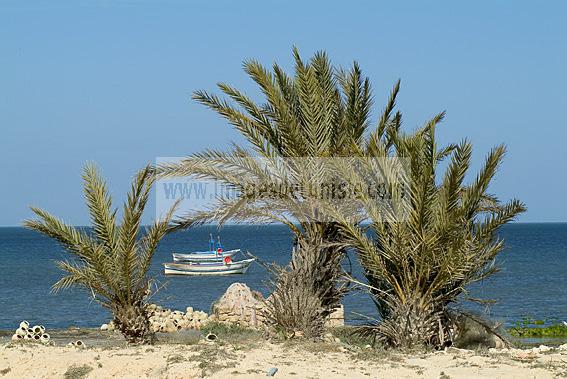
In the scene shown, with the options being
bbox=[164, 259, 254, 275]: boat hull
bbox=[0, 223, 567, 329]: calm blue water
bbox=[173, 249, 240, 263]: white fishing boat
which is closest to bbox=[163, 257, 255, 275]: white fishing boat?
bbox=[164, 259, 254, 275]: boat hull

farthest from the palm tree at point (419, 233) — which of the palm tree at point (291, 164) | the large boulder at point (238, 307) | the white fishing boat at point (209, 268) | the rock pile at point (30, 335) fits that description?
the white fishing boat at point (209, 268)

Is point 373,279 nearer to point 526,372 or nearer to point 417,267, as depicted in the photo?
point 417,267

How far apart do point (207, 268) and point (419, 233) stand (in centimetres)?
4037

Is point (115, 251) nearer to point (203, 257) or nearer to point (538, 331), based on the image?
point (538, 331)

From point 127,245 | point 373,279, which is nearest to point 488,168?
point 373,279

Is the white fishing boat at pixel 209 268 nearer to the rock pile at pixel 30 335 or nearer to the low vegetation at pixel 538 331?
the low vegetation at pixel 538 331

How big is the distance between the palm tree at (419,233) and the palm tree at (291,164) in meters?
0.77

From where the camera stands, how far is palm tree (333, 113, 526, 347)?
13.5 meters

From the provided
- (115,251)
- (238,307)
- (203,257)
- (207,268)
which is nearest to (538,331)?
(238,307)

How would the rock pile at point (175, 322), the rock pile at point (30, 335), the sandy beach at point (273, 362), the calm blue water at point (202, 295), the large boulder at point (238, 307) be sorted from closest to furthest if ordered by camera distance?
the sandy beach at point (273, 362)
the rock pile at point (30, 335)
the large boulder at point (238, 307)
the rock pile at point (175, 322)
the calm blue water at point (202, 295)

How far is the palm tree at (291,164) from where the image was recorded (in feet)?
48.2

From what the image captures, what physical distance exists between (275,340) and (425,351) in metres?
2.47

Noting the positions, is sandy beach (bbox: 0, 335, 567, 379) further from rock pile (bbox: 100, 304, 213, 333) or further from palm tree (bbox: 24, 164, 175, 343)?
rock pile (bbox: 100, 304, 213, 333)

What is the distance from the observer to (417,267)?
13.7m
